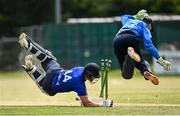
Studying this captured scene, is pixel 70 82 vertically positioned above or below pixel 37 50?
below

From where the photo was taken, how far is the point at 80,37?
1580 inches

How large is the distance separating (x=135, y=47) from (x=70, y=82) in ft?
5.59

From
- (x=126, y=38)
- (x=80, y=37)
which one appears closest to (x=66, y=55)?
(x=80, y=37)

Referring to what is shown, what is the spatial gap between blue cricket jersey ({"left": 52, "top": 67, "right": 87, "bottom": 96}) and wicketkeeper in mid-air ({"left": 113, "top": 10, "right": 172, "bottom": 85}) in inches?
42.0

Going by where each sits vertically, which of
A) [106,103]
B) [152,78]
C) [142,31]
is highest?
[142,31]

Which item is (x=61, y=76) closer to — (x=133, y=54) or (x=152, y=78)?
(x=133, y=54)

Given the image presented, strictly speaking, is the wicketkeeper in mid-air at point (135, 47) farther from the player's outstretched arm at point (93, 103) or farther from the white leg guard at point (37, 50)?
the white leg guard at point (37, 50)

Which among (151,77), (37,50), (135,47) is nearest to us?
(151,77)

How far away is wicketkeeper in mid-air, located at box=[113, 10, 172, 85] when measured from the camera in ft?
51.0

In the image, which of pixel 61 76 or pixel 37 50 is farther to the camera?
pixel 37 50

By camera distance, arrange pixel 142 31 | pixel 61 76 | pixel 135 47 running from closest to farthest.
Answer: pixel 61 76, pixel 142 31, pixel 135 47

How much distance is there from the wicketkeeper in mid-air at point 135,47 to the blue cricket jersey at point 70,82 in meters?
1.07

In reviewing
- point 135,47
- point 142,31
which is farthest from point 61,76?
point 142,31

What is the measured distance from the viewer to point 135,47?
1605cm
